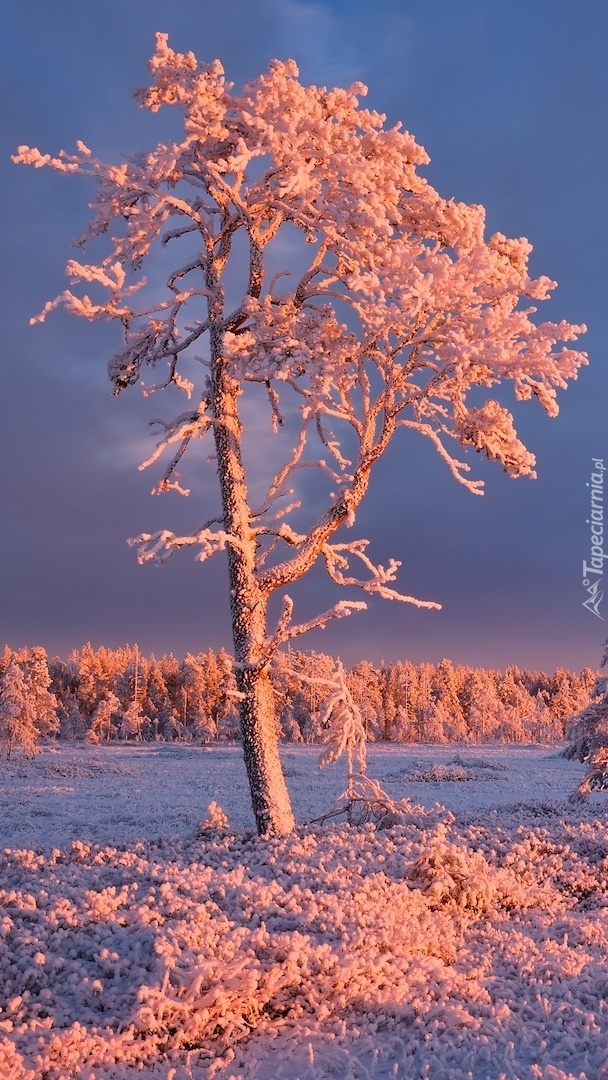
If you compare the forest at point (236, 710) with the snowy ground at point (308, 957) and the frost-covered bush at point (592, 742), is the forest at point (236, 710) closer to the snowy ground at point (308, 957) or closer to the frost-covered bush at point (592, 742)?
the frost-covered bush at point (592, 742)

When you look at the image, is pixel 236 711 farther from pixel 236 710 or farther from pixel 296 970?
pixel 296 970

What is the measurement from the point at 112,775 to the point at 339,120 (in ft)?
112

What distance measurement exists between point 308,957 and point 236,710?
6538cm

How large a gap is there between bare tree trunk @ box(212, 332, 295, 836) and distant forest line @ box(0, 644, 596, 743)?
5678 centimetres

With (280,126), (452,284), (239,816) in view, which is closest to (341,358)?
(452,284)

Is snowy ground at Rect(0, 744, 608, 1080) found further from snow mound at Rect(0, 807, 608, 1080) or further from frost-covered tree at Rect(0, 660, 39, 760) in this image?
frost-covered tree at Rect(0, 660, 39, 760)

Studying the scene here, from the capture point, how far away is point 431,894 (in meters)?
8.80

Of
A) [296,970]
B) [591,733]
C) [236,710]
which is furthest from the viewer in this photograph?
[236,710]

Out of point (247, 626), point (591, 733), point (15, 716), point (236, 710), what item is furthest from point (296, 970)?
point (236, 710)

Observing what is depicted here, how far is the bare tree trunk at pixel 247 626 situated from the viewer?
12031 millimetres

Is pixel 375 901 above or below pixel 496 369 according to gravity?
below

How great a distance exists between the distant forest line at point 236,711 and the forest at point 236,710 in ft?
0.37

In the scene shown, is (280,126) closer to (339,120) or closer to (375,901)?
(339,120)

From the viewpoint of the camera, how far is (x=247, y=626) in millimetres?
12414
